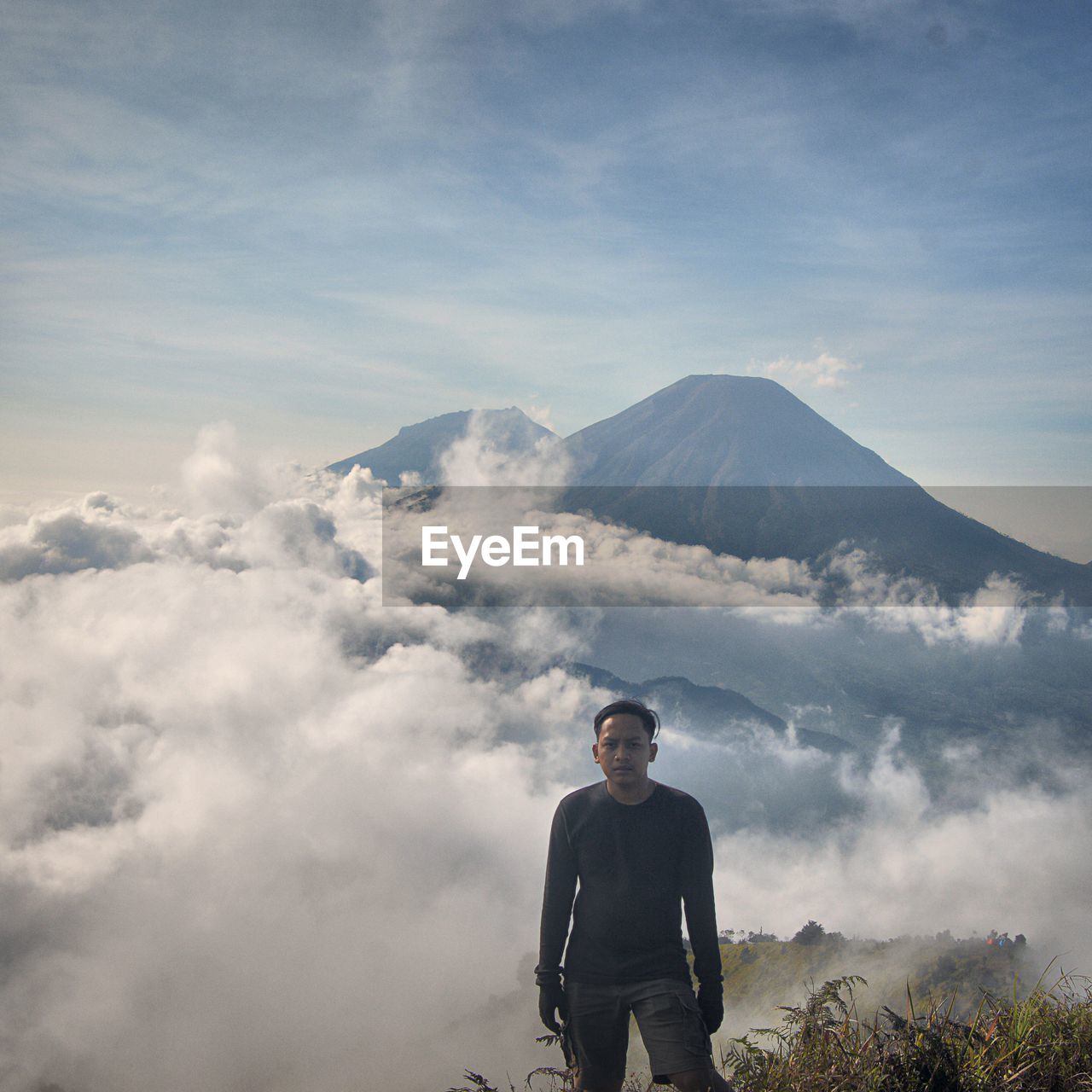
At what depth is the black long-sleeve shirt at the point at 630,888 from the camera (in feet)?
14.8

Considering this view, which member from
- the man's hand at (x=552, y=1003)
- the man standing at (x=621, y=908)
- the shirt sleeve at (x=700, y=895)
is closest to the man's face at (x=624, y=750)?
the man standing at (x=621, y=908)

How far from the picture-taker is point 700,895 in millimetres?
4488

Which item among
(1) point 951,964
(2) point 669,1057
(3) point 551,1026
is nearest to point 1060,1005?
(2) point 669,1057

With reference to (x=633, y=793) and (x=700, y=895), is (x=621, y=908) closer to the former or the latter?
(x=700, y=895)

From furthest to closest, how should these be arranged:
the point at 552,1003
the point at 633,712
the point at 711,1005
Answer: the point at 633,712 < the point at 552,1003 < the point at 711,1005

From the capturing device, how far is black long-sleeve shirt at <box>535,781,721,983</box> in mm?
4500

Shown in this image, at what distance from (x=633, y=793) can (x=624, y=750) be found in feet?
0.85

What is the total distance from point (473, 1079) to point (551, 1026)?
507 mm

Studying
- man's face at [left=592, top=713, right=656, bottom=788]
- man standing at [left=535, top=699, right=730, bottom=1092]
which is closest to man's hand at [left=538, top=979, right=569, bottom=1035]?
man standing at [left=535, top=699, right=730, bottom=1092]

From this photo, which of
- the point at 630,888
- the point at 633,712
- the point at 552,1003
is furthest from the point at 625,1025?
the point at 633,712

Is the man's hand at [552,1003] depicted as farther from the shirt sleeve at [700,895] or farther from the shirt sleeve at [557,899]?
the shirt sleeve at [700,895]

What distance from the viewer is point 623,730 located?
461 cm

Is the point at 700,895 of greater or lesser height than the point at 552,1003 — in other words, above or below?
above

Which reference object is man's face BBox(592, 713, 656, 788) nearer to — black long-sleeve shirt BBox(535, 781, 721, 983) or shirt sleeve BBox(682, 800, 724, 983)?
black long-sleeve shirt BBox(535, 781, 721, 983)
